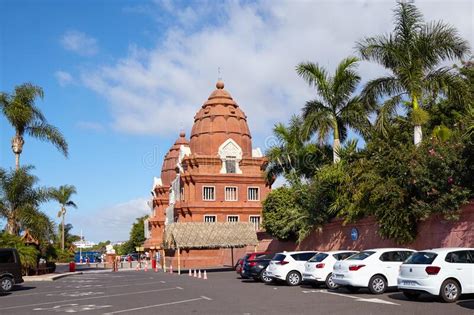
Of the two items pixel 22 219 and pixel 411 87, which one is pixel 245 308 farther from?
pixel 22 219

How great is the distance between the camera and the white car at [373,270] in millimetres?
17297

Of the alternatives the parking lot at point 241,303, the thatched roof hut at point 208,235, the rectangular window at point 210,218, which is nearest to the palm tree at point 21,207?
the thatched roof hut at point 208,235

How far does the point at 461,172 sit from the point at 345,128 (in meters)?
12.1

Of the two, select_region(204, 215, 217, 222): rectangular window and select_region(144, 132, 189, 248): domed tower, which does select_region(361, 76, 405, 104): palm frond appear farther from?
select_region(144, 132, 189, 248): domed tower

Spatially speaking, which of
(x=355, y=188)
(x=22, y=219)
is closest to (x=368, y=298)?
(x=355, y=188)

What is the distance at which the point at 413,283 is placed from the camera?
14.7 meters

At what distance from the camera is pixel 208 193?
58500 millimetres

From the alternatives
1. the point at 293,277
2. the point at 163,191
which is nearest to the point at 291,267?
the point at 293,277

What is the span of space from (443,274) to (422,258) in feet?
2.35

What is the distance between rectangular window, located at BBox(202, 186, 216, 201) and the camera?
58.3 m

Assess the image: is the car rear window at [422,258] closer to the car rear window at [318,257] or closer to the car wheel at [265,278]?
the car rear window at [318,257]

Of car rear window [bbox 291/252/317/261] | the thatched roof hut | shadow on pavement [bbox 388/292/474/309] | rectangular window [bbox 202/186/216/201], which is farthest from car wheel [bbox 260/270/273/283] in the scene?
rectangular window [bbox 202/186/216/201]

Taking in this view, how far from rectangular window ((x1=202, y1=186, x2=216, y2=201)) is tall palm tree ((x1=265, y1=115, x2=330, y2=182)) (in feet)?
51.3

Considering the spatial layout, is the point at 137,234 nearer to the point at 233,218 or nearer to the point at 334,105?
the point at 233,218
